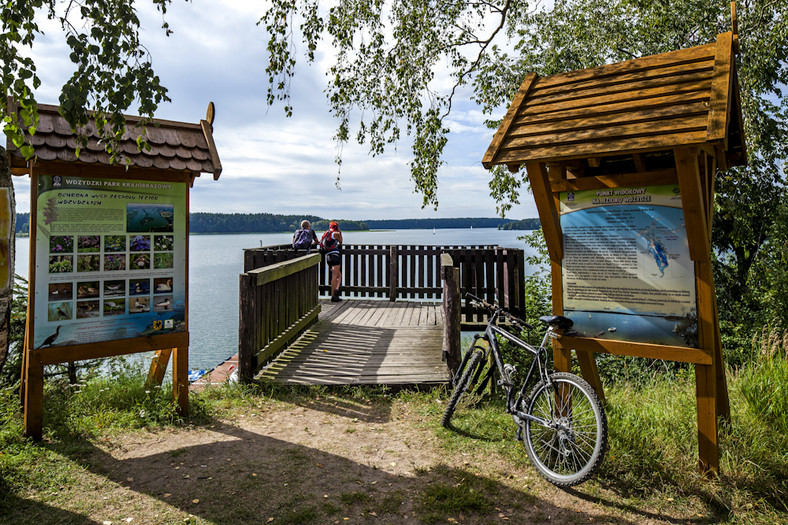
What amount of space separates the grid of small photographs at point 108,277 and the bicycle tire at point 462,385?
2.88 metres

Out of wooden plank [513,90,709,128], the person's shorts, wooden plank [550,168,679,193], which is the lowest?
the person's shorts

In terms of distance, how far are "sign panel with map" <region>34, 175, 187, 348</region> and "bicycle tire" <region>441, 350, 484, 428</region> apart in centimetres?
274

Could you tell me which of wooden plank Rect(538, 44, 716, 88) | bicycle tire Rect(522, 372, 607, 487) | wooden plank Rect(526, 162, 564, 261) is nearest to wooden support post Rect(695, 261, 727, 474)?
bicycle tire Rect(522, 372, 607, 487)

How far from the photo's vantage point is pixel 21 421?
4355 mm

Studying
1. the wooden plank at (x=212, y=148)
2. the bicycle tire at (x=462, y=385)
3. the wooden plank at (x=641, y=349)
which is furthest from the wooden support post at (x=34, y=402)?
the wooden plank at (x=641, y=349)

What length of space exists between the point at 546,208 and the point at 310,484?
2.83m

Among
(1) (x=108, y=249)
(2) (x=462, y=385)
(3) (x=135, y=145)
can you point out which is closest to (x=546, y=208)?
(2) (x=462, y=385)

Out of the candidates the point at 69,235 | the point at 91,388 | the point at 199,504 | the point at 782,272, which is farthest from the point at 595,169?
the point at 782,272

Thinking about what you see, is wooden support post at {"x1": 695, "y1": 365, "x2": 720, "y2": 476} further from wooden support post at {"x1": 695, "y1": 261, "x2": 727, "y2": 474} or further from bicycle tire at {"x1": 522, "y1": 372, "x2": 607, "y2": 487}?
bicycle tire at {"x1": 522, "y1": 372, "x2": 607, "y2": 487}

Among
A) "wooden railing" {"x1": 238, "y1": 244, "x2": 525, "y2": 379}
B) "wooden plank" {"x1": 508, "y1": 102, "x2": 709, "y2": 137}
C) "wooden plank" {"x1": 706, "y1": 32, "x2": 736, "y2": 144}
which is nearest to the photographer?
"wooden plank" {"x1": 706, "y1": 32, "x2": 736, "y2": 144}

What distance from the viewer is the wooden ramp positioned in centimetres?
602

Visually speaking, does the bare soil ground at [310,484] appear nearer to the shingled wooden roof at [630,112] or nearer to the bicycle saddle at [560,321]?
the bicycle saddle at [560,321]

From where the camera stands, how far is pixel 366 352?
721cm

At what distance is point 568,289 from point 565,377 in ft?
2.84
